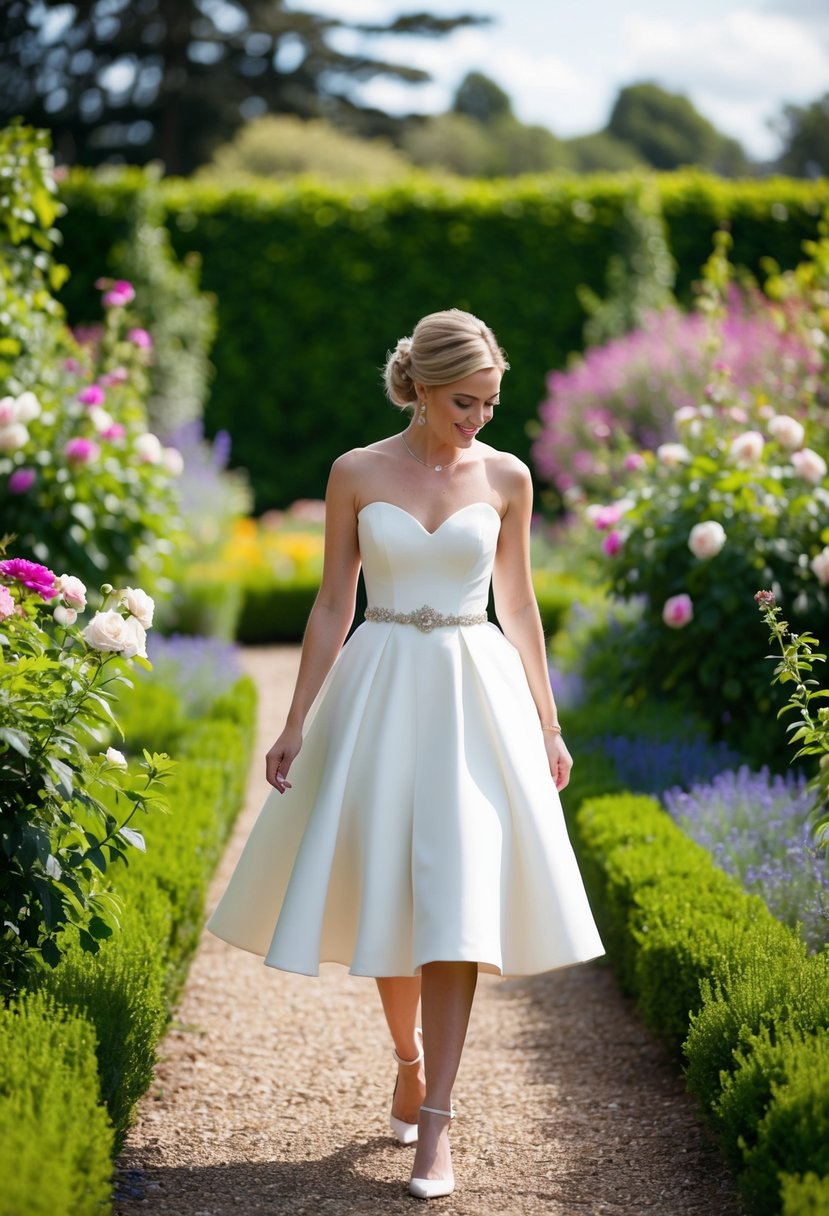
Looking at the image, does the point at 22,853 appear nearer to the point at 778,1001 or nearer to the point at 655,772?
the point at 778,1001

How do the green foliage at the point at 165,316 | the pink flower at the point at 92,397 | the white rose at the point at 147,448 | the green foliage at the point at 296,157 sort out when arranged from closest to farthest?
the pink flower at the point at 92,397
the white rose at the point at 147,448
the green foliage at the point at 165,316
the green foliage at the point at 296,157

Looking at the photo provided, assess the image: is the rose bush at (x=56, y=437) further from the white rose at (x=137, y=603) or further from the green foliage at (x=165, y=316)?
the green foliage at (x=165, y=316)

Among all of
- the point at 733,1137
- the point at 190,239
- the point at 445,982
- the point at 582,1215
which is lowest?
the point at 582,1215

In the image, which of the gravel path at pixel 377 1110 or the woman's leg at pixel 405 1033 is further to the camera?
the woman's leg at pixel 405 1033

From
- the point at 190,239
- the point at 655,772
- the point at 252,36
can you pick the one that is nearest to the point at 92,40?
the point at 252,36

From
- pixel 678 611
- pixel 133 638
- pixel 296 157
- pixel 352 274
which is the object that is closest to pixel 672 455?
pixel 678 611

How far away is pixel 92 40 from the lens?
23516 millimetres

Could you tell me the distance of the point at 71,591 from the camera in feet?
9.13

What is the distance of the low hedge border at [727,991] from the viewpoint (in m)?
2.23

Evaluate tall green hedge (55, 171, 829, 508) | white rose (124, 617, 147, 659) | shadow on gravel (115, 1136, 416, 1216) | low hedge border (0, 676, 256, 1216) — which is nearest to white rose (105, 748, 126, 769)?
white rose (124, 617, 147, 659)

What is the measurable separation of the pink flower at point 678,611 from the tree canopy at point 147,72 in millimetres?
20460

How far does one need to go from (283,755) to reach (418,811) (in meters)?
0.33

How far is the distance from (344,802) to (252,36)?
23488 millimetres

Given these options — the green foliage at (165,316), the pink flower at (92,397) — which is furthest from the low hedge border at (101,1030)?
the green foliage at (165,316)
